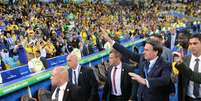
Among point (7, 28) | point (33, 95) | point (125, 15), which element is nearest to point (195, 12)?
point (125, 15)

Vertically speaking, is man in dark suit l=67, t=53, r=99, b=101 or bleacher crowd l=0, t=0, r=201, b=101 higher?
man in dark suit l=67, t=53, r=99, b=101

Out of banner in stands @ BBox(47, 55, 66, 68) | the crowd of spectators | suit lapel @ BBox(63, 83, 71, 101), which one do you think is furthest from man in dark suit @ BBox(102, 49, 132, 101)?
banner in stands @ BBox(47, 55, 66, 68)

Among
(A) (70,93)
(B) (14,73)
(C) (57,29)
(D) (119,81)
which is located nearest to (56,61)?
(B) (14,73)

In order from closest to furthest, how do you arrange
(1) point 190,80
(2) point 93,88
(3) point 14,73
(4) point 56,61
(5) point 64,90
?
(5) point 64,90
(1) point 190,80
(2) point 93,88
(3) point 14,73
(4) point 56,61

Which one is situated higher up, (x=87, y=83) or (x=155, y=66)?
(x=155, y=66)

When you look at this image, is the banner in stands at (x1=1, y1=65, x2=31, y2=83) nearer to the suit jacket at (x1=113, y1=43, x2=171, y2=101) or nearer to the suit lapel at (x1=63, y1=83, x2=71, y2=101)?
the suit lapel at (x1=63, y1=83, x2=71, y2=101)

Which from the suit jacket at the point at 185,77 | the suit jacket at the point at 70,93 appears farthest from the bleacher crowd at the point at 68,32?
the suit jacket at the point at 70,93

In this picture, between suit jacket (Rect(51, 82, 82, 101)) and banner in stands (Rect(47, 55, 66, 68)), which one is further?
banner in stands (Rect(47, 55, 66, 68))

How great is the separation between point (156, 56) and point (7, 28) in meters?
14.7

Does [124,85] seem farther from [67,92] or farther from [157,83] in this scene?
[67,92]

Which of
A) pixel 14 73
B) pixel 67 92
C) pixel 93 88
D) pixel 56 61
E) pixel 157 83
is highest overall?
pixel 67 92

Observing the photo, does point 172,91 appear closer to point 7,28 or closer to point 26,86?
point 26,86

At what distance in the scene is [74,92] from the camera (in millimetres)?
4625

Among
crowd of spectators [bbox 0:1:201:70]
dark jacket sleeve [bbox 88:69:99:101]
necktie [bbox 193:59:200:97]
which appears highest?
necktie [bbox 193:59:200:97]
